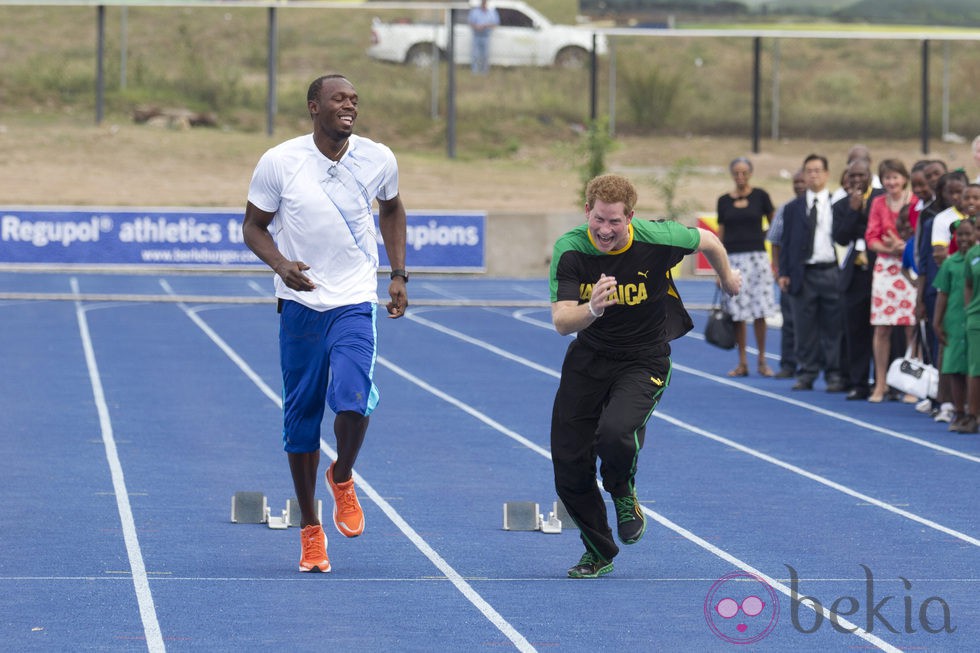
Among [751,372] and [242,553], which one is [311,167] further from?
[751,372]

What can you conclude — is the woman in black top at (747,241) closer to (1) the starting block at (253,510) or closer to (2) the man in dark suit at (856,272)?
(2) the man in dark suit at (856,272)

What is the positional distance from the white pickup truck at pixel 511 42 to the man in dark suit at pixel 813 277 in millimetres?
34965

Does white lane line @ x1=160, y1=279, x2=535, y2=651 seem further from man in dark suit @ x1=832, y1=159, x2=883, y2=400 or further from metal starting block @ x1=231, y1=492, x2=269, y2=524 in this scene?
man in dark suit @ x1=832, y1=159, x2=883, y2=400

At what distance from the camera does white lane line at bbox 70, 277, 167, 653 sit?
6.42 meters

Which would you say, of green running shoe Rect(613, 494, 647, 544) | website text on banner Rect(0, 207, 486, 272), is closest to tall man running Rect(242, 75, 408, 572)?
green running shoe Rect(613, 494, 647, 544)

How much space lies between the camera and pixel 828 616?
266 inches

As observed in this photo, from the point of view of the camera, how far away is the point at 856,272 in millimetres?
15203

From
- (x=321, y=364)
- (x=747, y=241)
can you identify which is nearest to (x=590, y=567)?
(x=321, y=364)

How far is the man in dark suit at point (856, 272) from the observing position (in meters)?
15.0

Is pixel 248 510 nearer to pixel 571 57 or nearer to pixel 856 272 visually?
pixel 856 272

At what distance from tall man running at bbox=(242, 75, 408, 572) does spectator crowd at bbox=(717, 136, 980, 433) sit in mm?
6147

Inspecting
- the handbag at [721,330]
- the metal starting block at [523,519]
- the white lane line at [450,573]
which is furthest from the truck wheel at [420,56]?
the metal starting block at [523,519]

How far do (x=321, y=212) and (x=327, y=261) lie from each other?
20 centimetres

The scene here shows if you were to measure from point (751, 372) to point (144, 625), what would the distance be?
1172cm
